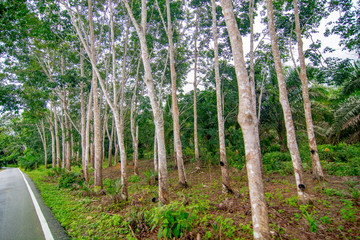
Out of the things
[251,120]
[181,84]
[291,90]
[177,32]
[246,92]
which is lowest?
[251,120]

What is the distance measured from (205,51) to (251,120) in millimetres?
10541

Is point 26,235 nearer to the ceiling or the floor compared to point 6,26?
nearer to the floor

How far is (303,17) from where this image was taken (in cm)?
915

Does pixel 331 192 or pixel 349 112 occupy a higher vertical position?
pixel 349 112

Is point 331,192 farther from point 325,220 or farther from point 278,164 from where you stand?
point 278,164

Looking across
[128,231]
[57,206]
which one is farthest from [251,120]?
[57,206]

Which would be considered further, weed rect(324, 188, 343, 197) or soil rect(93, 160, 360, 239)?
weed rect(324, 188, 343, 197)

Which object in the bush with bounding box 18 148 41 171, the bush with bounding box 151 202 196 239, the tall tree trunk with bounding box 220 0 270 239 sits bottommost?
the bush with bounding box 18 148 41 171

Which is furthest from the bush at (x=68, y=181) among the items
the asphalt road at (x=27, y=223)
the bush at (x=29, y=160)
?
the bush at (x=29, y=160)

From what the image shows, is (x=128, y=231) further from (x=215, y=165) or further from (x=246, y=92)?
(x=215, y=165)

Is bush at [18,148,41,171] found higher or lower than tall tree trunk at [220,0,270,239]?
lower

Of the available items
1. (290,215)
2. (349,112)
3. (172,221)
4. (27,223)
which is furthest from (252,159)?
(349,112)

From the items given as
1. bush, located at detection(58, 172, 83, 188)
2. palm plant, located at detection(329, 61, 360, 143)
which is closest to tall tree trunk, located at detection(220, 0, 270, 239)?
bush, located at detection(58, 172, 83, 188)

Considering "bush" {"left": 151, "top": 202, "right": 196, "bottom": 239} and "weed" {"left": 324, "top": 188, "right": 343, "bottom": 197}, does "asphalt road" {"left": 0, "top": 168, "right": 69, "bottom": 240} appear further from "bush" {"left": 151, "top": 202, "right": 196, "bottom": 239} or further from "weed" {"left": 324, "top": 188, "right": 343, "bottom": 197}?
"weed" {"left": 324, "top": 188, "right": 343, "bottom": 197}
